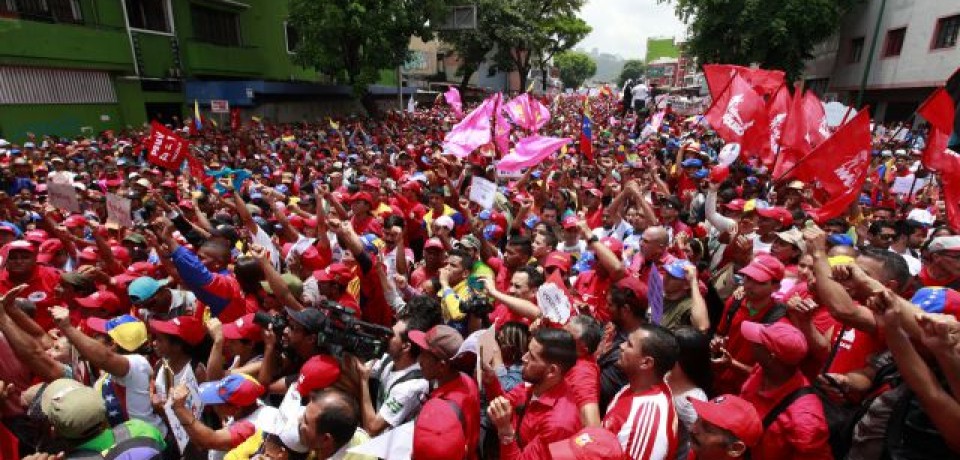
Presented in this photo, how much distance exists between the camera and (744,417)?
2125mm

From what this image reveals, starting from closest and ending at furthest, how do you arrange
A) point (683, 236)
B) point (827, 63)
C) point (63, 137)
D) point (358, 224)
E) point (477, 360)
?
1. point (477, 360)
2. point (683, 236)
3. point (358, 224)
4. point (63, 137)
5. point (827, 63)

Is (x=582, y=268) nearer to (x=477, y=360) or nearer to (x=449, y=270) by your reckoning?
(x=449, y=270)

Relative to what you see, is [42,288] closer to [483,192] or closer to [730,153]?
[483,192]

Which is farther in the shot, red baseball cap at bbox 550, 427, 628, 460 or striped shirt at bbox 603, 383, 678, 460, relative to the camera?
striped shirt at bbox 603, 383, 678, 460

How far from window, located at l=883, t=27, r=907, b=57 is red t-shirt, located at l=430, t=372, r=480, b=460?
2788 centimetres

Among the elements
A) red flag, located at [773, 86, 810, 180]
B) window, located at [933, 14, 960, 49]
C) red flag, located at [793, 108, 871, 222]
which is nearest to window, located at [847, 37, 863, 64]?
window, located at [933, 14, 960, 49]

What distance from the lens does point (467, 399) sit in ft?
8.20

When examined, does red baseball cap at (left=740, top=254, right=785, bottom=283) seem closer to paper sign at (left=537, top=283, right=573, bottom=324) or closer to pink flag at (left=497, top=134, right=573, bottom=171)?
paper sign at (left=537, top=283, right=573, bottom=324)

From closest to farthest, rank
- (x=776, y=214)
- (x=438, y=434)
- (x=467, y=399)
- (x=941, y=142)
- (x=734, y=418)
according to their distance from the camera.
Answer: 1. (x=734, y=418)
2. (x=438, y=434)
3. (x=467, y=399)
4. (x=776, y=214)
5. (x=941, y=142)

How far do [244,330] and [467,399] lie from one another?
1.70m

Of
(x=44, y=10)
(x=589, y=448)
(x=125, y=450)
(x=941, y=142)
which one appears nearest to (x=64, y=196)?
(x=125, y=450)

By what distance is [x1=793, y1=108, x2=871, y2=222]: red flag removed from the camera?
192 inches

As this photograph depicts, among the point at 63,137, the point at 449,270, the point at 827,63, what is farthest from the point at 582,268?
the point at 827,63

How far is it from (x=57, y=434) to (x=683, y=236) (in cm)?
465
